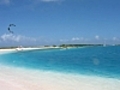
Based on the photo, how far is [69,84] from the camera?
13164 mm

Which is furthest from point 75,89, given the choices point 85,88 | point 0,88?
point 0,88

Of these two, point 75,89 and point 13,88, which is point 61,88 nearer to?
point 75,89

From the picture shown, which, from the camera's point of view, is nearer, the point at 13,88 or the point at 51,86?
the point at 13,88

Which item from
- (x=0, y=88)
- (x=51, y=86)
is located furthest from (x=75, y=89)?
(x=0, y=88)

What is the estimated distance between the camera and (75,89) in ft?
39.0

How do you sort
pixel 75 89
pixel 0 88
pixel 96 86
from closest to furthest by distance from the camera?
1. pixel 0 88
2. pixel 75 89
3. pixel 96 86

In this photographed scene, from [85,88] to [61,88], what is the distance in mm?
1229

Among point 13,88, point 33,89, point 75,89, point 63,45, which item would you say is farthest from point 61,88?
point 63,45

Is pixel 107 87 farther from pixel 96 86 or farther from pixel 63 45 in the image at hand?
pixel 63 45

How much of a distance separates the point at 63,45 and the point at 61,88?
16358 cm

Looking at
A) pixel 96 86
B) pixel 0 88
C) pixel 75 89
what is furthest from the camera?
pixel 96 86

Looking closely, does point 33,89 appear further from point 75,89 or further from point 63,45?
point 63,45

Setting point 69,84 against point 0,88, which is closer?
point 0,88

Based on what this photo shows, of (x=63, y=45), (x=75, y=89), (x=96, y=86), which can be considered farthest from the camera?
(x=63, y=45)
